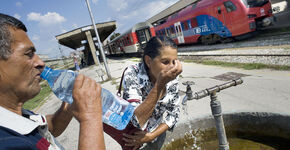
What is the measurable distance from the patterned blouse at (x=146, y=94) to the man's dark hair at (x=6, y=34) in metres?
0.95

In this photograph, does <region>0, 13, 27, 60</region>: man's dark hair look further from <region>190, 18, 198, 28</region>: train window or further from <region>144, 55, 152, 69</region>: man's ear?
<region>190, 18, 198, 28</region>: train window

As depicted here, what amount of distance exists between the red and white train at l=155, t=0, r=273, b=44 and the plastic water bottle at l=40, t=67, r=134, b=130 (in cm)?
1163

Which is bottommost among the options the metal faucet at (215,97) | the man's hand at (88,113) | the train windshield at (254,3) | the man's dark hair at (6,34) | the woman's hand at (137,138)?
the woman's hand at (137,138)

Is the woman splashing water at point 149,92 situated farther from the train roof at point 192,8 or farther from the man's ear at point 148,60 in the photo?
the train roof at point 192,8

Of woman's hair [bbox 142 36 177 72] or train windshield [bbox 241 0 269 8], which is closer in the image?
woman's hair [bbox 142 36 177 72]

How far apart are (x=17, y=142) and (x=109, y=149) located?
248cm

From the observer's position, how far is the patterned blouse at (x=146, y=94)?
1694mm

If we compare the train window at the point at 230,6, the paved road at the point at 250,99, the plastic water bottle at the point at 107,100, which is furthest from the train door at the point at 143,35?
the plastic water bottle at the point at 107,100

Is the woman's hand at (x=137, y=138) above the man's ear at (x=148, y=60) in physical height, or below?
below

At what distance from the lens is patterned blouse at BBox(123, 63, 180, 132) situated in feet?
5.56

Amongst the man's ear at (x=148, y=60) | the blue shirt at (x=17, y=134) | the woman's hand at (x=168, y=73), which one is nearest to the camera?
the blue shirt at (x=17, y=134)

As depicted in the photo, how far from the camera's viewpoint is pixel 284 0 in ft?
76.4

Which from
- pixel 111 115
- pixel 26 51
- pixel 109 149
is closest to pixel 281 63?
pixel 109 149

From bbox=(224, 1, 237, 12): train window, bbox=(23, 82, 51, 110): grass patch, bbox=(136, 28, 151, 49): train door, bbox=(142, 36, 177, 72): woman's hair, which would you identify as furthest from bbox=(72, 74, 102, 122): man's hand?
bbox=(136, 28, 151, 49): train door
